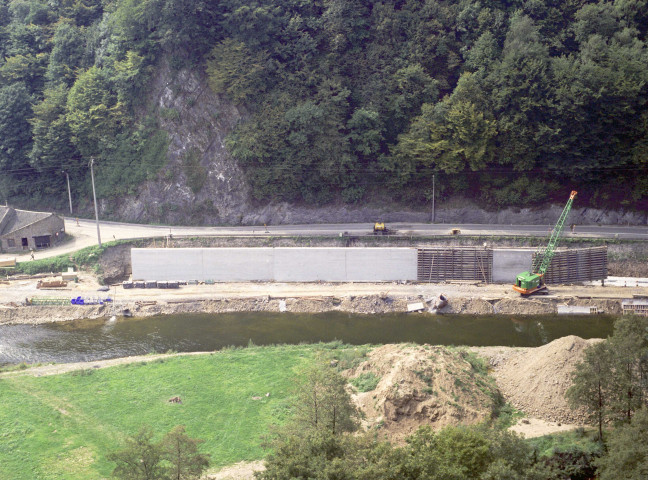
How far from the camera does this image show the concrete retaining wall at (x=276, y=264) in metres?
59.5

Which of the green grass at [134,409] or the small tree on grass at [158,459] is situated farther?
the green grass at [134,409]

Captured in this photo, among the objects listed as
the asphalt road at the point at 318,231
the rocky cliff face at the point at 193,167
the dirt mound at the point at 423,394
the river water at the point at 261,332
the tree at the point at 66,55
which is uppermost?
the tree at the point at 66,55

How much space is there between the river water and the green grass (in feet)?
17.8

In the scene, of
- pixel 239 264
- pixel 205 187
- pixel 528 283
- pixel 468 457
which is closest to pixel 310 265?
pixel 239 264

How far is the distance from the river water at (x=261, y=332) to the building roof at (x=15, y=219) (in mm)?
17127

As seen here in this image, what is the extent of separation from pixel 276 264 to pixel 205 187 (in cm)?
1553

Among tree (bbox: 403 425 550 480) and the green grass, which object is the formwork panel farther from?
tree (bbox: 403 425 550 480)

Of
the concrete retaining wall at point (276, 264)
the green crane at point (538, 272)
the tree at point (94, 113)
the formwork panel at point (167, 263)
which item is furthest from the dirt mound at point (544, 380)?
the tree at point (94, 113)

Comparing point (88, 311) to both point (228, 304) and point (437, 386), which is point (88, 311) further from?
point (437, 386)

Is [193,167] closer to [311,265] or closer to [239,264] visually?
[239,264]

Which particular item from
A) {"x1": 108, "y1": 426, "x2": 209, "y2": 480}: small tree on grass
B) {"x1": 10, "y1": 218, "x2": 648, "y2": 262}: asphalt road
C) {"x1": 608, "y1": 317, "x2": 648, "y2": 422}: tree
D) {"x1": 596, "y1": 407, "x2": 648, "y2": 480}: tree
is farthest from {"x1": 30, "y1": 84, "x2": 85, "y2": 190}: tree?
{"x1": 596, "y1": 407, "x2": 648, "y2": 480}: tree

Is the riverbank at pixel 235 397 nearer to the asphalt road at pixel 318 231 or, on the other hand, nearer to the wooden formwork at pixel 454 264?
the wooden formwork at pixel 454 264

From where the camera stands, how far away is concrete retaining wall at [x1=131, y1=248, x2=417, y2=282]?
59.5 metres

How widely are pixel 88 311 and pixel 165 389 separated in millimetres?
19435
